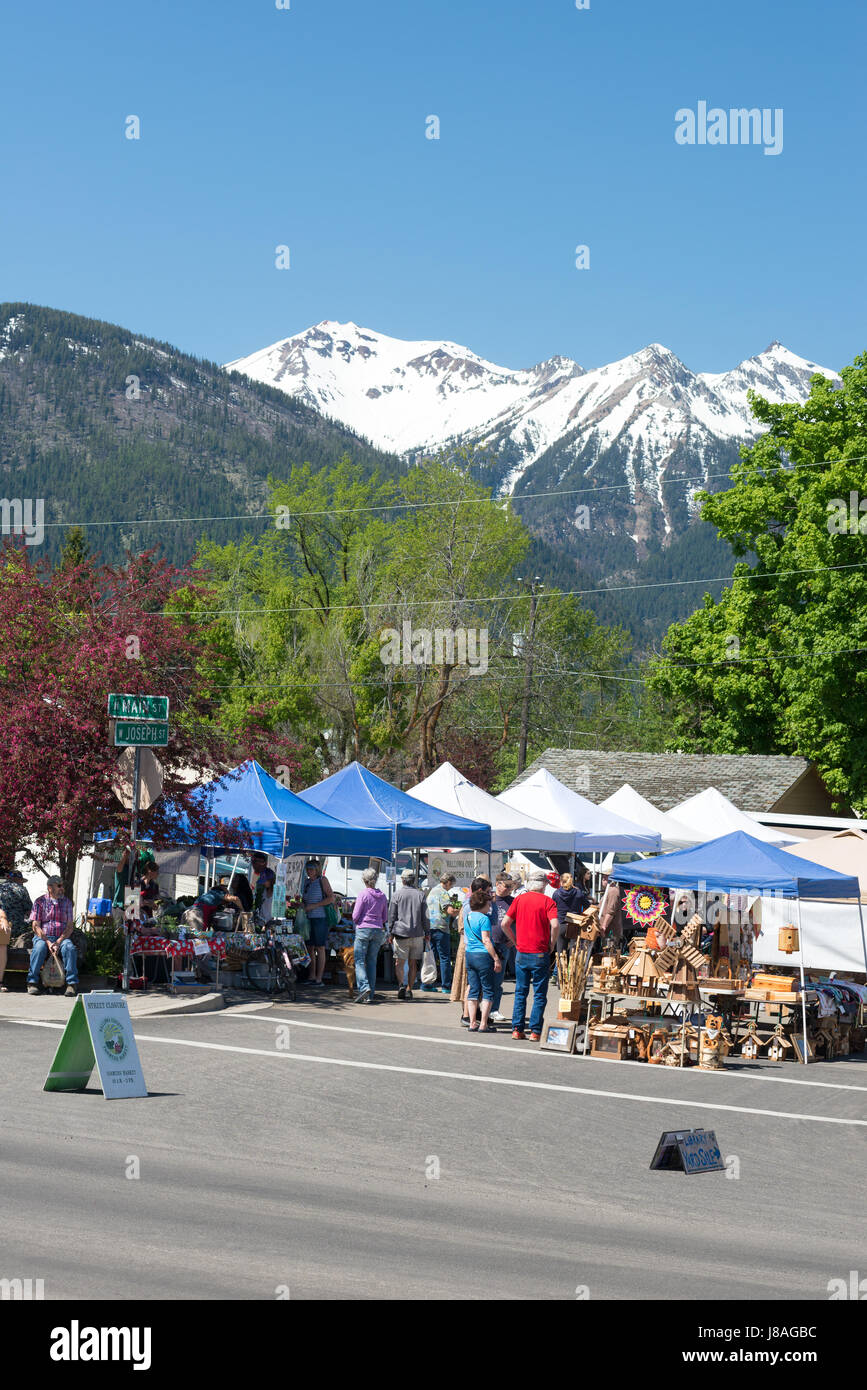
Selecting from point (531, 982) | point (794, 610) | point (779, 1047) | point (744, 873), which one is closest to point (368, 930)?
point (531, 982)

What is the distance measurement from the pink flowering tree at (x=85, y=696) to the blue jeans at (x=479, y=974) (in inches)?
181

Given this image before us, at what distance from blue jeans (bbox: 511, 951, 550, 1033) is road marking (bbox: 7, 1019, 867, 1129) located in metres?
2.71

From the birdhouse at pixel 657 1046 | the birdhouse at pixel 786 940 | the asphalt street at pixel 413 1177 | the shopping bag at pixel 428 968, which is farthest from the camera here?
the shopping bag at pixel 428 968

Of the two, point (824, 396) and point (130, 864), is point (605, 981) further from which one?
point (824, 396)

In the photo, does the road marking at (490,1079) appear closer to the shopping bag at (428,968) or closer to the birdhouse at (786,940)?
the birdhouse at (786,940)

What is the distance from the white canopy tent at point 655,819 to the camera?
31656mm

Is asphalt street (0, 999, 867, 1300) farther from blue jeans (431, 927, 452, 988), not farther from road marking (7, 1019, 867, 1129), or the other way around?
blue jeans (431, 927, 452, 988)

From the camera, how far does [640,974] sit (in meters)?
18.3

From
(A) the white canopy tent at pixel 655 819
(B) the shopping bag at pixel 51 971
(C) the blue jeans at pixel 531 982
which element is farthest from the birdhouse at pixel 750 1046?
(A) the white canopy tent at pixel 655 819

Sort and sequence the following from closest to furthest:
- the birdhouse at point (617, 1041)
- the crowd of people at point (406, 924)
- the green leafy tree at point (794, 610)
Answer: the birdhouse at point (617, 1041) → the crowd of people at point (406, 924) → the green leafy tree at point (794, 610)


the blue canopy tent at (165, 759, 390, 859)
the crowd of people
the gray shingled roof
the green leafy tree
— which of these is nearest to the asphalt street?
the crowd of people

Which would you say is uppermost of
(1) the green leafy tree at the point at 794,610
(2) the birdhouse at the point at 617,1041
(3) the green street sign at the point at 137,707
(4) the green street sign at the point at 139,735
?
(1) the green leafy tree at the point at 794,610
